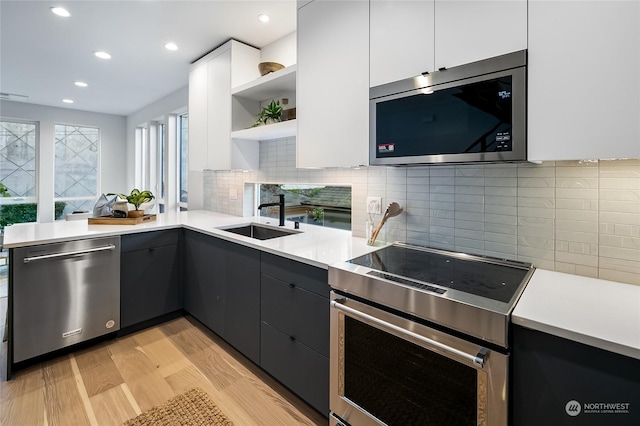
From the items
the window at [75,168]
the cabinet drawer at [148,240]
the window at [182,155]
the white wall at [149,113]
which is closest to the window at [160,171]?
the white wall at [149,113]

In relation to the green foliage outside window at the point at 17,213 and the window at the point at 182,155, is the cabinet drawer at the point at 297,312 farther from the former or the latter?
the green foliage outside window at the point at 17,213

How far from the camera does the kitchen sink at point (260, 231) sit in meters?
2.58

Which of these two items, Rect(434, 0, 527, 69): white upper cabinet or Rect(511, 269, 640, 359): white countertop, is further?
Rect(434, 0, 527, 69): white upper cabinet

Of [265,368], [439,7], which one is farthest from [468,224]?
[265,368]

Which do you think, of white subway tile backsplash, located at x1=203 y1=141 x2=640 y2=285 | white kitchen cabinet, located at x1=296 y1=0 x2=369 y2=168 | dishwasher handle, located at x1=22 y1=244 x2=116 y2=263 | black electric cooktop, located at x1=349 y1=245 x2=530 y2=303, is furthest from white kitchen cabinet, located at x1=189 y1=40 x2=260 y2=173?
black electric cooktop, located at x1=349 y1=245 x2=530 y2=303

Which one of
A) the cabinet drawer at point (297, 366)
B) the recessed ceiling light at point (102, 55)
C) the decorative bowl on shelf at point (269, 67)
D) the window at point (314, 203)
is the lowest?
the cabinet drawer at point (297, 366)

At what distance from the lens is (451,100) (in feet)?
4.30

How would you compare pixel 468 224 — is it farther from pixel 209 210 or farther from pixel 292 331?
pixel 209 210

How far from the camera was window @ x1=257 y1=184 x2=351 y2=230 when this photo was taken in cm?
240

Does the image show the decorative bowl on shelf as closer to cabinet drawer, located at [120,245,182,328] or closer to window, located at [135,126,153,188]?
cabinet drawer, located at [120,245,182,328]

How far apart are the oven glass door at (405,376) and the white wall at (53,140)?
612 cm

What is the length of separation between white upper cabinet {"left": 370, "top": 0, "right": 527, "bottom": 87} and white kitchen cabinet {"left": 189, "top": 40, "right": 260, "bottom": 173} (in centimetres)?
154

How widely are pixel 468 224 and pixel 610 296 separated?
63cm

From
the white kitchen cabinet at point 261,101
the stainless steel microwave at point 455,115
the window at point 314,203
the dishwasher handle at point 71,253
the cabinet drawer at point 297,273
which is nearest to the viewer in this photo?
the stainless steel microwave at point 455,115
